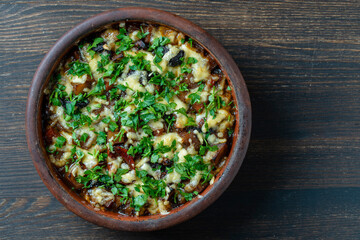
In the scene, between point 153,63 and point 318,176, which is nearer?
point 153,63

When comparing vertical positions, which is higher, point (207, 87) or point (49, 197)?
point (207, 87)

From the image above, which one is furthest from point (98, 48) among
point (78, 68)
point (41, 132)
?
point (41, 132)

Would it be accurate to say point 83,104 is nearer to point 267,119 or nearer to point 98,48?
point 98,48

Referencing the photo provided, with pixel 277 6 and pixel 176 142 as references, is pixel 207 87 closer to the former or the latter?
pixel 176 142

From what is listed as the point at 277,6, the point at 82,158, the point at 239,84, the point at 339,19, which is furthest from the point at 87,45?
the point at 339,19

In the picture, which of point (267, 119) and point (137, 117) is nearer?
point (137, 117)

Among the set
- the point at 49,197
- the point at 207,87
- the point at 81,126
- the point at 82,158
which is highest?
the point at 207,87

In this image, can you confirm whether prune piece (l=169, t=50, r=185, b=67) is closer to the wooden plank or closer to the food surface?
the food surface

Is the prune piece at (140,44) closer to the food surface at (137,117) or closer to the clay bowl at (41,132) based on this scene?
the food surface at (137,117)
